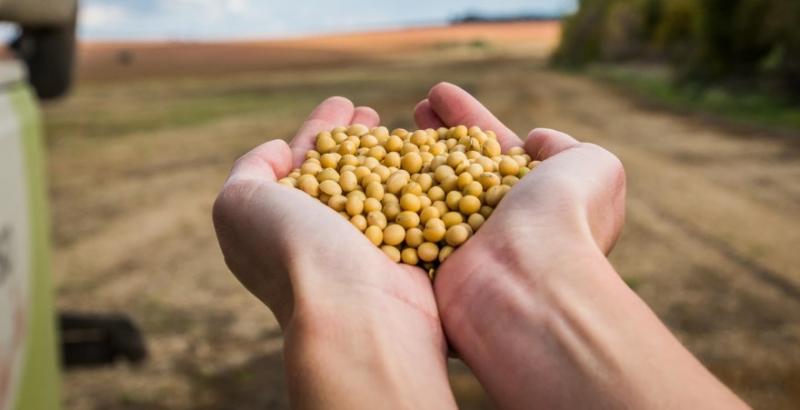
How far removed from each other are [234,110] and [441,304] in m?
14.9

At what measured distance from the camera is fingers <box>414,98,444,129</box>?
2098 millimetres

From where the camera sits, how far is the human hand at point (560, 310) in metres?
1.35

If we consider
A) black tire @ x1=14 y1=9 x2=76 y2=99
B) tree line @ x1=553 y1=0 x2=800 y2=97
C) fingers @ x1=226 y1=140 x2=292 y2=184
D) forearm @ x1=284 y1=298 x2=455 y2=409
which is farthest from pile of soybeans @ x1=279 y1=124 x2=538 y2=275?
tree line @ x1=553 y1=0 x2=800 y2=97

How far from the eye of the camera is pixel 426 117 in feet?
6.91

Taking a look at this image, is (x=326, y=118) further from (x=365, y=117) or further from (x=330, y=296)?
(x=330, y=296)

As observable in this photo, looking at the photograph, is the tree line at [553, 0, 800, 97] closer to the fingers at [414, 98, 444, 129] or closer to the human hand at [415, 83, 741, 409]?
the fingers at [414, 98, 444, 129]

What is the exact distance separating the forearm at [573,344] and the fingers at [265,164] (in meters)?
0.46

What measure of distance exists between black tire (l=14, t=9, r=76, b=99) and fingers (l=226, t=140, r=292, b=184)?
2.23 metres

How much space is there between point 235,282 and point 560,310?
4659 millimetres

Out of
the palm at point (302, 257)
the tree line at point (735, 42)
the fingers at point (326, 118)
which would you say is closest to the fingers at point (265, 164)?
the palm at point (302, 257)

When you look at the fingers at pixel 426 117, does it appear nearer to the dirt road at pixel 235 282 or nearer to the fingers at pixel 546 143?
the fingers at pixel 546 143

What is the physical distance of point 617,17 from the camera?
23.9 m

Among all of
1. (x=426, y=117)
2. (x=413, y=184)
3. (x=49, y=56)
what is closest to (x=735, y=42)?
(x=49, y=56)

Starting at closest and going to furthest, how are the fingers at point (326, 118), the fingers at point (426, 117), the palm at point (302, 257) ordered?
the palm at point (302, 257) < the fingers at point (326, 118) < the fingers at point (426, 117)
